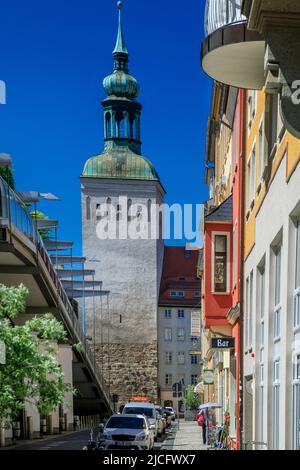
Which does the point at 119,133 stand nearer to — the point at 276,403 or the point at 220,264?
the point at 220,264

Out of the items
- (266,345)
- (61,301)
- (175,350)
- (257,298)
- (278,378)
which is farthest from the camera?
(175,350)

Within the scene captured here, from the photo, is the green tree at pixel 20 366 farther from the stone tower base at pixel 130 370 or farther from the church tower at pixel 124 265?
the stone tower base at pixel 130 370

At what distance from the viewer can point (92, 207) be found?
95.6 m

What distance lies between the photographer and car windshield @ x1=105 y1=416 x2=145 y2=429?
23.8 m

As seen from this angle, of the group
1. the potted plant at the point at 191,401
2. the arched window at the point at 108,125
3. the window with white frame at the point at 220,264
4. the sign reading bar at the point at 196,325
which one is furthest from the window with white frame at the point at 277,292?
the arched window at the point at 108,125

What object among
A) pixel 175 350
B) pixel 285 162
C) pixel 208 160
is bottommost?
pixel 175 350

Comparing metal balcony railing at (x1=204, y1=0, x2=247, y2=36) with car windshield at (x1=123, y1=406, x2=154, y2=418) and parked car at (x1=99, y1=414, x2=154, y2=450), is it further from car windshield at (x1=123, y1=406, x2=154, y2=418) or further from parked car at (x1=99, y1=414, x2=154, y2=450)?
car windshield at (x1=123, y1=406, x2=154, y2=418)

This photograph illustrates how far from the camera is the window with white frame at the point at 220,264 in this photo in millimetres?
24719

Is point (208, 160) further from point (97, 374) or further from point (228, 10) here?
point (228, 10)

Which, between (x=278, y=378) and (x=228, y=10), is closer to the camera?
(x=228, y=10)

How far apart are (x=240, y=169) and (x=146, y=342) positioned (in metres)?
72.5

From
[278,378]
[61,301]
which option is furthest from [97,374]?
[278,378]

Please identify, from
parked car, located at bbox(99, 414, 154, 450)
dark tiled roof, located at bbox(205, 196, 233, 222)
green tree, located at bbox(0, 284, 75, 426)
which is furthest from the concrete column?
green tree, located at bbox(0, 284, 75, 426)

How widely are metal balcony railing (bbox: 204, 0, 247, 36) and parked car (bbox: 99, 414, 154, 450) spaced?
538 inches
